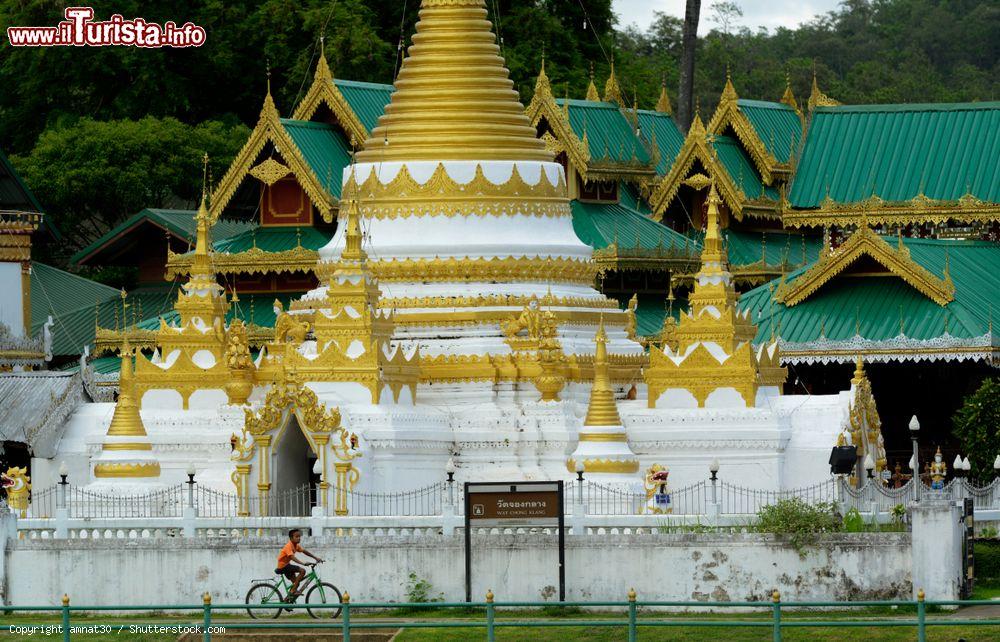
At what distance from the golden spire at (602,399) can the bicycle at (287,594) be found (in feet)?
19.2

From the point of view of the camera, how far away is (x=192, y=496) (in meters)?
35.8

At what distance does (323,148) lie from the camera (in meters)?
52.9

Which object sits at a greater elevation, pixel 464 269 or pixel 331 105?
pixel 331 105

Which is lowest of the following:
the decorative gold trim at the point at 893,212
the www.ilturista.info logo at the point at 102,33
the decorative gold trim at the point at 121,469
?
the decorative gold trim at the point at 121,469

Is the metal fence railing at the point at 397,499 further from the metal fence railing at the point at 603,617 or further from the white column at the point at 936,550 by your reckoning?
the metal fence railing at the point at 603,617

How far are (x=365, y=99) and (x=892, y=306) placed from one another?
10.5m

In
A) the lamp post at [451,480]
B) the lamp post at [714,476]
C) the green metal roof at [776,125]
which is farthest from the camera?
the green metal roof at [776,125]

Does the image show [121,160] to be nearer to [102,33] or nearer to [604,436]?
[102,33]

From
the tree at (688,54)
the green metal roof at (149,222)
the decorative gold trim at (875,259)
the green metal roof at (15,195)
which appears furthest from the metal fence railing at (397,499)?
the tree at (688,54)

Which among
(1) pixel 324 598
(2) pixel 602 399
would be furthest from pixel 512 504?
(2) pixel 602 399

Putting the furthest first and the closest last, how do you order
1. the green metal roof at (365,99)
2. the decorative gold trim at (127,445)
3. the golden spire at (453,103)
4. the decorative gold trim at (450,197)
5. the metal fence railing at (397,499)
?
the green metal roof at (365,99), the golden spire at (453,103), the decorative gold trim at (450,197), the decorative gold trim at (127,445), the metal fence railing at (397,499)

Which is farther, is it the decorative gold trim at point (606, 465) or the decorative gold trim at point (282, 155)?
the decorative gold trim at point (282, 155)

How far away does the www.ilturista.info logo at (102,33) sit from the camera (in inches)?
2307

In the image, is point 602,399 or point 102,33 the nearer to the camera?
point 602,399
